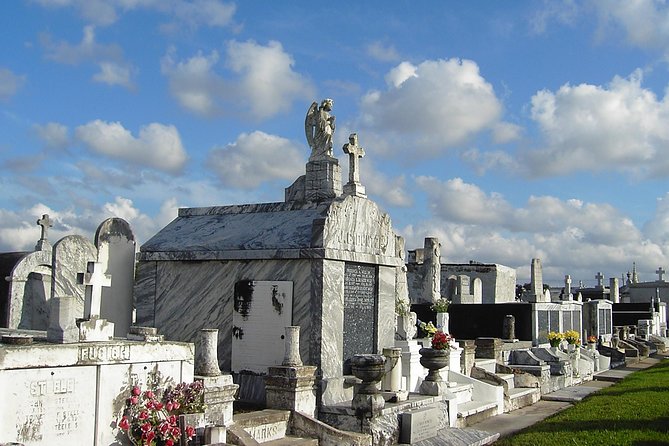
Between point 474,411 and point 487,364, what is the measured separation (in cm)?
362

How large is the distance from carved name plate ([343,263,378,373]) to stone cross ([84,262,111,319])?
14.7 ft

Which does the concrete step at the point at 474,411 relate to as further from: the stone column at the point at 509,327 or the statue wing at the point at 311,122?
the stone column at the point at 509,327

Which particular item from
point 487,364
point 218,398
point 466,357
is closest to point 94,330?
point 218,398

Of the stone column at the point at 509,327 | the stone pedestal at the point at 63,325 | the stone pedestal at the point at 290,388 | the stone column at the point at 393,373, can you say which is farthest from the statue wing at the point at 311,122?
the stone column at the point at 509,327

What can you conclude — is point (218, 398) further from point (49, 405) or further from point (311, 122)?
point (311, 122)

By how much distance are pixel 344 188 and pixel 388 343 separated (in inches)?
112

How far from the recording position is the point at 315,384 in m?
10.1

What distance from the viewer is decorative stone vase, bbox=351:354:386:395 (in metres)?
9.74

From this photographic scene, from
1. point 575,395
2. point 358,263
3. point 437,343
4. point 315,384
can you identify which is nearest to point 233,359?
point 315,384

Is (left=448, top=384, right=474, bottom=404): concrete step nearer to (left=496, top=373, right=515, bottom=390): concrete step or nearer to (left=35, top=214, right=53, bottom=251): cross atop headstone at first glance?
(left=496, top=373, right=515, bottom=390): concrete step

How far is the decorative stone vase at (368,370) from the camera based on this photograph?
9.74 meters

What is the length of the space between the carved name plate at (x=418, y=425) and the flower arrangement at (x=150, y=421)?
13.4ft

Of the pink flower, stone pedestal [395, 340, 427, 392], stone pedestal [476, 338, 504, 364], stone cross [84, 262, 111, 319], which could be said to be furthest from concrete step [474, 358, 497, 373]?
the pink flower

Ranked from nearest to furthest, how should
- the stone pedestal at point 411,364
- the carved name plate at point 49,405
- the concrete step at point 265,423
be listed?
the carved name plate at point 49,405, the concrete step at point 265,423, the stone pedestal at point 411,364
